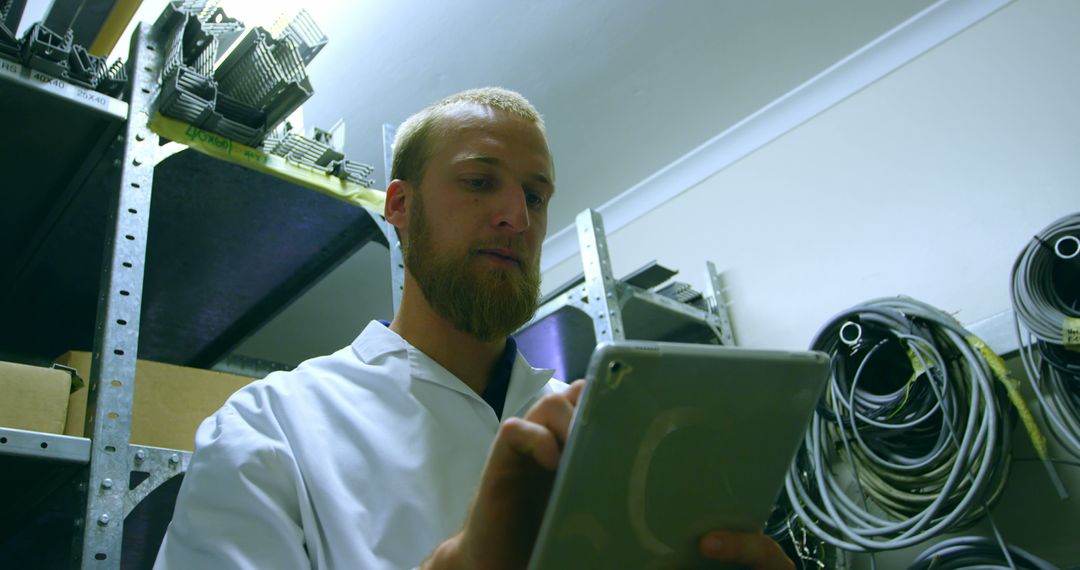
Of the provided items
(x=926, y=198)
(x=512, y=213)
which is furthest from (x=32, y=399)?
(x=926, y=198)

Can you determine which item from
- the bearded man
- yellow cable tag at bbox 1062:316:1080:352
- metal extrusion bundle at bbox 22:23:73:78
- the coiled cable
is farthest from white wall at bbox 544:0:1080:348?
metal extrusion bundle at bbox 22:23:73:78

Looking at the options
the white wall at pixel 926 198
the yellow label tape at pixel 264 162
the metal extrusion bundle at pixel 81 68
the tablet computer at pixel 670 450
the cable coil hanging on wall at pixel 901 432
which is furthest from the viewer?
the white wall at pixel 926 198

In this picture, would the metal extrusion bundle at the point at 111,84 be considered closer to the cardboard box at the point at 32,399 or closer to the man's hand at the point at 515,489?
the cardboard box at the point at 32,399

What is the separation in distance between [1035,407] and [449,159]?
1.29 metres

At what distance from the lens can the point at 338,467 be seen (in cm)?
86

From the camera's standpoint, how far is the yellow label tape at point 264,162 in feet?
4.33

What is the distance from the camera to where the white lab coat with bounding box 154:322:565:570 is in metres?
0.77

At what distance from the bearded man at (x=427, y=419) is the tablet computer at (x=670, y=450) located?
25 mm

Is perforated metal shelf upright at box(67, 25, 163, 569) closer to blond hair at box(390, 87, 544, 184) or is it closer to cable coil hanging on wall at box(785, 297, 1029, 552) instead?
blond hair at box(390, 87, 544, 184)

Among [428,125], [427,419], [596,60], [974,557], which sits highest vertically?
[596,60]

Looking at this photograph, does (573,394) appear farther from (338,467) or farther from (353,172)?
(353,172)

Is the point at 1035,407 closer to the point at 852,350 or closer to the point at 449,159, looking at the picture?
the point at 852,350

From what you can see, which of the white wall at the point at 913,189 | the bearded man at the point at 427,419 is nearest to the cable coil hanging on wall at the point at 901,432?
the white wall at the point at 913,189

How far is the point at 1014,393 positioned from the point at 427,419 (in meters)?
1.14
